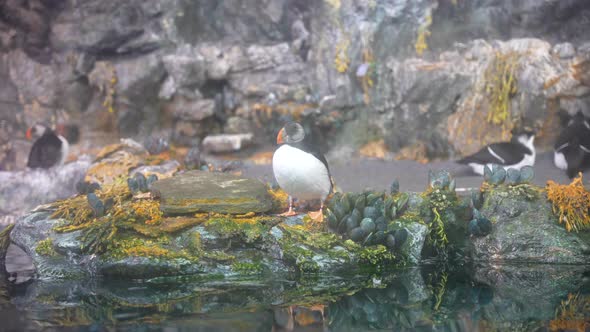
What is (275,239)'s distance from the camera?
5.28m

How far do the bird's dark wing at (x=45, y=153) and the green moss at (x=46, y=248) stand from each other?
4.33m

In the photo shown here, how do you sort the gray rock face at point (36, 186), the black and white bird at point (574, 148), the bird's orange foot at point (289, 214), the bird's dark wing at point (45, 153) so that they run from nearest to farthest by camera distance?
1. the bird's orange foot at point (289, 214)
2. the black and white bird at point (574, 148)
3. the gray rock face at point (36, 186)
4. the bird's dark wing at point (45, 153)

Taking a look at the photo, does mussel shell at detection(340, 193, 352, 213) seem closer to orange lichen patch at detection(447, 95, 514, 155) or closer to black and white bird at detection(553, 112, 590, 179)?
black and white bird at detection(553, 112, 590, 179)

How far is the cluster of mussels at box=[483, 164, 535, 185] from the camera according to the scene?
230 inches

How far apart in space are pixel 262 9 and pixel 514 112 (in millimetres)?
6830

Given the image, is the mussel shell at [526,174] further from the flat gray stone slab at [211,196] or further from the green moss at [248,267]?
the green moss at [248,267]

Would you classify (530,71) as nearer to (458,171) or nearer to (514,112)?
(514,112)

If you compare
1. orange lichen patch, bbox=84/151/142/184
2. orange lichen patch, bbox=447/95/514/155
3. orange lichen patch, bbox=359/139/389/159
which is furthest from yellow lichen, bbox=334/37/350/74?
orange lichen patch, bbox=84/151/142/184

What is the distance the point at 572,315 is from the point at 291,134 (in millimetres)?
2977

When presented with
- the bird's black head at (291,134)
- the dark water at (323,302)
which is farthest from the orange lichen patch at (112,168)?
the bird's black head at (291,134)

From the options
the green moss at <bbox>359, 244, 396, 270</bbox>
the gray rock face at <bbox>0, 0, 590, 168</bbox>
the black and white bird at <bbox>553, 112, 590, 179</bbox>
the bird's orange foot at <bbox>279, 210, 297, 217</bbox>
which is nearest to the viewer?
the green moss at <bbox>359, 244, 396, 270</bbox>

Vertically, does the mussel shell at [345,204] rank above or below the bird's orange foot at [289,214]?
above

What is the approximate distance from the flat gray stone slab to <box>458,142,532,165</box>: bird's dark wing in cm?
427

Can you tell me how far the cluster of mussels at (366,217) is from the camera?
5.16 meters
